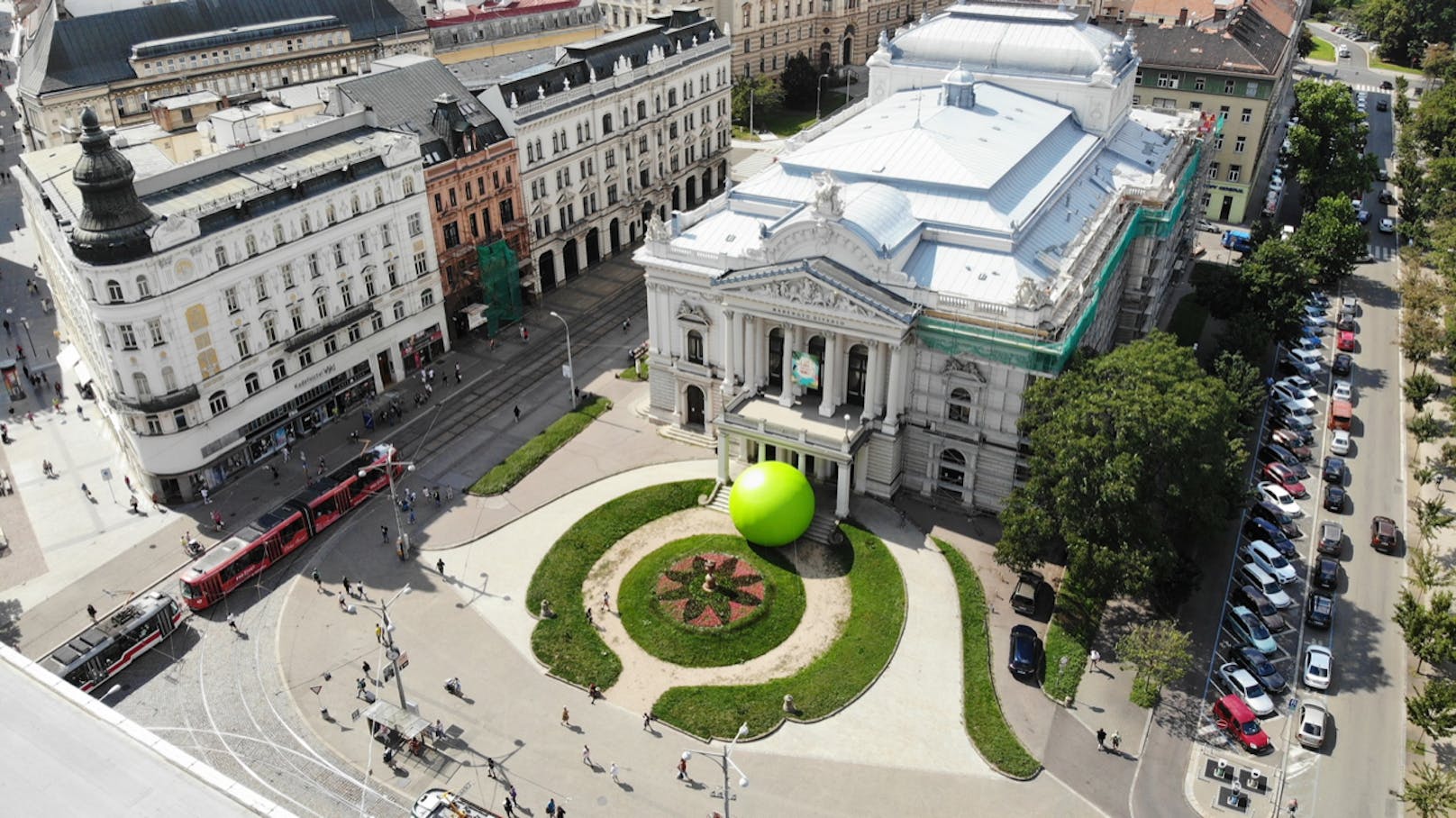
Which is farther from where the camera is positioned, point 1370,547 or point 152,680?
point 1370,547

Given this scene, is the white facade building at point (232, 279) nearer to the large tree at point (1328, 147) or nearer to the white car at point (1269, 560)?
the white car at point (1269, 560)

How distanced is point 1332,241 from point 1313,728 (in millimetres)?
64959

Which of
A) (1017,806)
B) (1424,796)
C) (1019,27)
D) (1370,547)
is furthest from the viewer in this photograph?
(1019,27)

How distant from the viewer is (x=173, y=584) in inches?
2901

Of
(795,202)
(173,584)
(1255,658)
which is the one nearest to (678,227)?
(795,202)

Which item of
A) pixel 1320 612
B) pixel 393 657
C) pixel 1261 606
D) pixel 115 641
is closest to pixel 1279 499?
pixel 1320 612

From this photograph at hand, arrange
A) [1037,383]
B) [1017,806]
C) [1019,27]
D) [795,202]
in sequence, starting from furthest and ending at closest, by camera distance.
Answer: [1019,27]
[795,202]
[1037,383]
[1017,806]

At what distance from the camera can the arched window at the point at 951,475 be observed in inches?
3155

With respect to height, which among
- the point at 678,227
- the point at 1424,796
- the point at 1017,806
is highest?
the point at 678,227

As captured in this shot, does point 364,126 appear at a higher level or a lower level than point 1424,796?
higher

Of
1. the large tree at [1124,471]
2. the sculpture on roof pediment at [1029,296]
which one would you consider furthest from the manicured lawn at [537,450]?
the sculpture on roof pediment at [1029,296]

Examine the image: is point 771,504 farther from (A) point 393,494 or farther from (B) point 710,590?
(A) point 393,494

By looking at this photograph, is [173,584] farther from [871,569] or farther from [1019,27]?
[1019,27]

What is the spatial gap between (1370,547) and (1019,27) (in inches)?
2299
